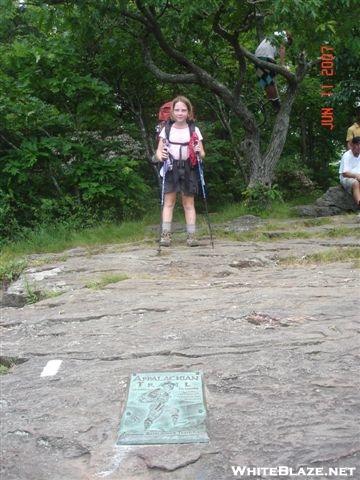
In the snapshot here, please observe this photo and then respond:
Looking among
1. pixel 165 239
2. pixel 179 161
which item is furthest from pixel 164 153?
pixel 165 239

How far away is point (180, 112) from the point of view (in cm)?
695

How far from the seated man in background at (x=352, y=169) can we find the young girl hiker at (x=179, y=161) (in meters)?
3.29

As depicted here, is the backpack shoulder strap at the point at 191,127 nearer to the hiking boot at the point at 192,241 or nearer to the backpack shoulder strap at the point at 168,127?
the backpack shoulder strap at the point at 168,127

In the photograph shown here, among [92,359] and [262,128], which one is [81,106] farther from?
[92,359]

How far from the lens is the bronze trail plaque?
267 cm

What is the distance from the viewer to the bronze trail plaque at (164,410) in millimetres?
2670

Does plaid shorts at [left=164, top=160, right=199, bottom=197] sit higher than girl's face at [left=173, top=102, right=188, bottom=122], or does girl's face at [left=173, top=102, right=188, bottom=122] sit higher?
girl's face at [left=173, top=102, right=188, bottom=122]

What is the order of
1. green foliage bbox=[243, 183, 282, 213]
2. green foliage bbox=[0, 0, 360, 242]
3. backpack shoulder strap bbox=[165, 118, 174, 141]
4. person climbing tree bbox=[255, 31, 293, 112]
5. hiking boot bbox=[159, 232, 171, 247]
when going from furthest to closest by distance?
person climbing tree bbox=[255, 31, 293, 112] < green foliage bbox=[243, 183, 282, 213] < green foliage bbox=[0, 0, 360, 242] < hiking boot bbox=[159, 232, 171, 247] < backpack shoulder strap bbox=[165, 118, 174, 141]

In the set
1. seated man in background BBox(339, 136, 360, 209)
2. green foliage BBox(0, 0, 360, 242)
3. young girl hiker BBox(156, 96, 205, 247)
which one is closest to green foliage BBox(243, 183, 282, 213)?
green foliage BBox(0, 0, 360, 242)

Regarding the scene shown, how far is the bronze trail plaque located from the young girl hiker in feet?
13.2

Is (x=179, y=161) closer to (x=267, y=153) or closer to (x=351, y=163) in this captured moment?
(x=267, y=153)

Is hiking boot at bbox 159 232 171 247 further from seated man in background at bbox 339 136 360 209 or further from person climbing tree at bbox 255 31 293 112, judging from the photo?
person climbing tree at bbox 255 31 293 112

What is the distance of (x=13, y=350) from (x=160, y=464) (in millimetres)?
1713

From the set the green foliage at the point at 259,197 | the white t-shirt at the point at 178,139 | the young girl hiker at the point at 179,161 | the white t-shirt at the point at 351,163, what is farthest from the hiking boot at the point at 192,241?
the white t-shirt at the point at 351,163
